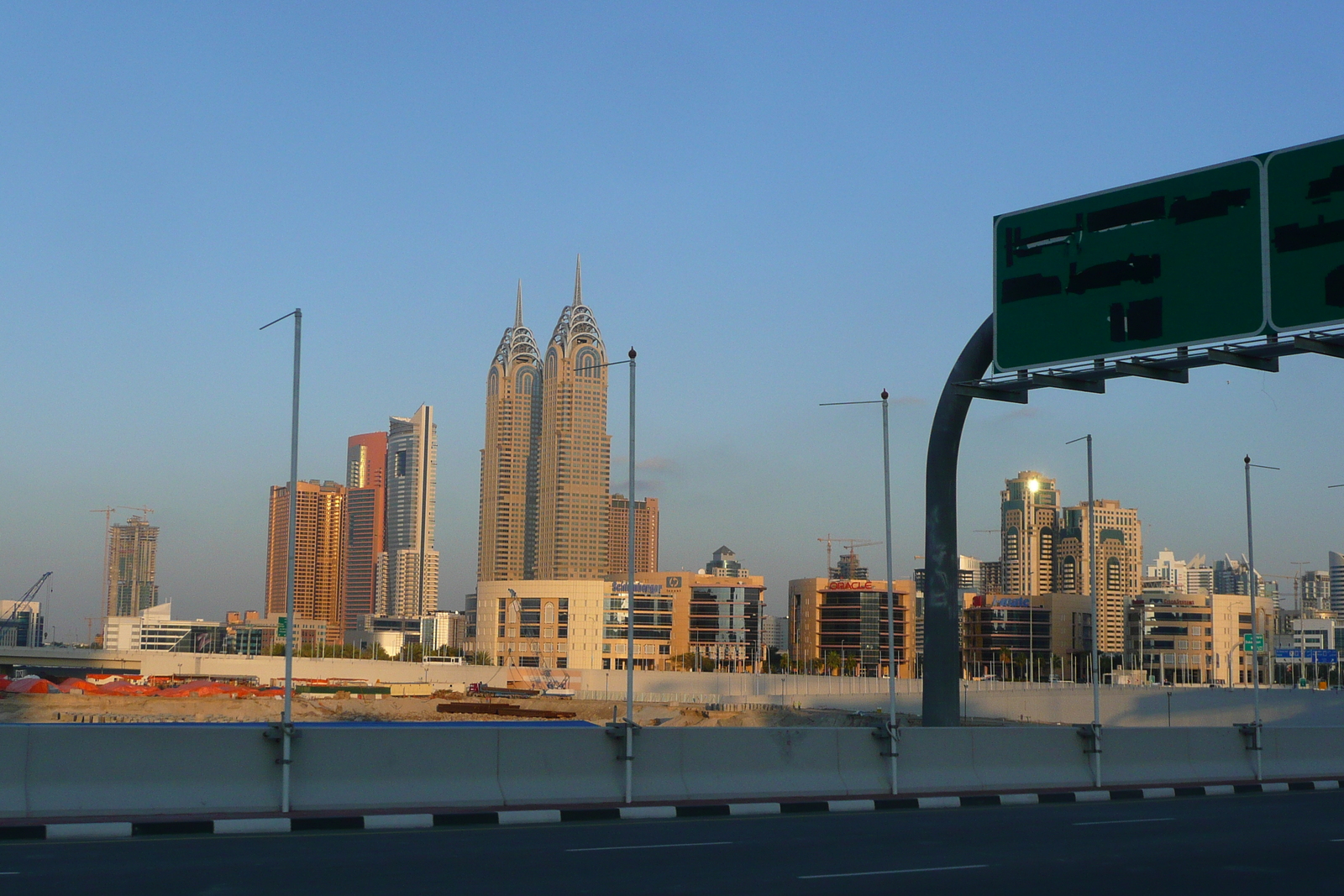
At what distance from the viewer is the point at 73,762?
58.3 ft

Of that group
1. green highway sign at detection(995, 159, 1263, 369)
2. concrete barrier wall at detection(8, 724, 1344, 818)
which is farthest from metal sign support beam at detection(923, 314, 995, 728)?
green highway sign at detection(995, 159, 1263, 369)

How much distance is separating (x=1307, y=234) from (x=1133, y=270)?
2.74m

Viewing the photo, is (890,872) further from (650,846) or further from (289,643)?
(289,643)

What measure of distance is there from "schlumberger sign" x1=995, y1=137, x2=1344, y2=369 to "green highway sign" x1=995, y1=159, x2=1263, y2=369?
0.7 inches

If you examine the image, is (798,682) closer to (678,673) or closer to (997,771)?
(678,673)

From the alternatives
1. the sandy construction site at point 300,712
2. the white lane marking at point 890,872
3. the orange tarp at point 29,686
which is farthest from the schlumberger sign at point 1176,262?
the orange tarp at point 29,686

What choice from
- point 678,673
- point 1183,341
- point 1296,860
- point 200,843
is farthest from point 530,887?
point 678,673

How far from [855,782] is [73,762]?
1268cm

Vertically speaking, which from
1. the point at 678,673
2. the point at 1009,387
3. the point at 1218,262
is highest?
the point at 1218,262

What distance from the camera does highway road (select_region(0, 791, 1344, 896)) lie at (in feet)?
42.9

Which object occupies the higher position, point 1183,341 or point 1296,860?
point 1183,341

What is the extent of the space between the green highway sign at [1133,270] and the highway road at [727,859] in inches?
300

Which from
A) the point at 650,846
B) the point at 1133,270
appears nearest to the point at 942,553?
the point at 1133,270

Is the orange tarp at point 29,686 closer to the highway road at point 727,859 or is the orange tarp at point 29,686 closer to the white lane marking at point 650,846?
the highway road at point 727,859
